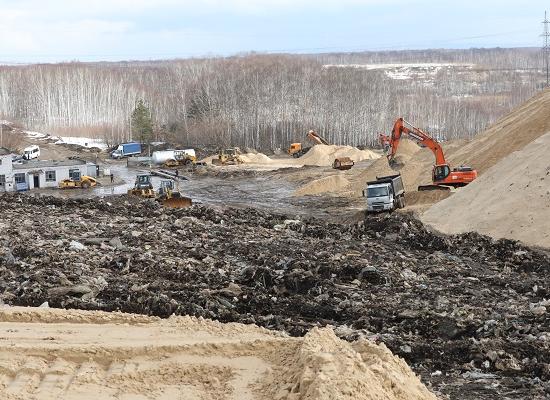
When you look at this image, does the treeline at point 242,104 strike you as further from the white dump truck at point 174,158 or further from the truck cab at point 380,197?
the truck cab at point 380,197

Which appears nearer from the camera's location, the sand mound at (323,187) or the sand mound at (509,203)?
the sand mound at (509,203)

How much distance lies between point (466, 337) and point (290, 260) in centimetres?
492

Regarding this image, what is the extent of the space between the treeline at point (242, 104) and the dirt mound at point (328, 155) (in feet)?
42.7

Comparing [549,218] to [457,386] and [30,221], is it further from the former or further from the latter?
[30,221]

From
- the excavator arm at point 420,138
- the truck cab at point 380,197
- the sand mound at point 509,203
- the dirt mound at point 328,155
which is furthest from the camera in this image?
the dirt mound at point 328,155

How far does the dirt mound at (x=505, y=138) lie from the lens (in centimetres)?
2811

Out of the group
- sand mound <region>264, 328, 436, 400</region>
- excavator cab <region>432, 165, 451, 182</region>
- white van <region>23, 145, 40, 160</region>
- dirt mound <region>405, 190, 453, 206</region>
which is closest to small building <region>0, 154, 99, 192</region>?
white van <region>23, 145, 40, 160</region>

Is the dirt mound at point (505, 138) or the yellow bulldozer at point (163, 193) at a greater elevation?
the dirt mound at point (505, 138)

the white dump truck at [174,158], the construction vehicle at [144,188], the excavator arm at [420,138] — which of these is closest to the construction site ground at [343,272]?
the excavator arm at [420,138]

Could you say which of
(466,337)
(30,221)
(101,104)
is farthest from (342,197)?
(101,104)

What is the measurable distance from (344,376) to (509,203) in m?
14.1

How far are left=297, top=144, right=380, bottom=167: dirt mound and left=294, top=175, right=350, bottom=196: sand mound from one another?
41.9 ft

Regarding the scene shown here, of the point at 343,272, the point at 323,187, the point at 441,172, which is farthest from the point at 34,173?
the point at 343,272

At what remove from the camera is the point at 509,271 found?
1504 centimetres
